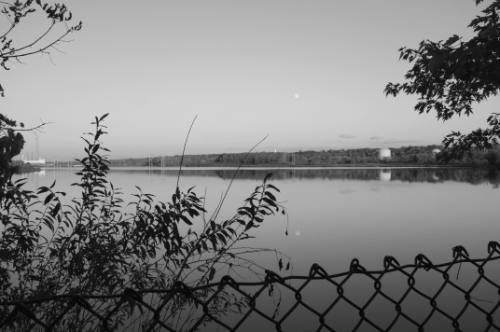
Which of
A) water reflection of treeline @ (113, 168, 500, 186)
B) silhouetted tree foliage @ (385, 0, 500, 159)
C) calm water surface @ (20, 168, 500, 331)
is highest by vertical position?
silhouetted tree foliage @ (385, 0, 500, 159)

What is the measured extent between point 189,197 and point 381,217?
26.8 metres

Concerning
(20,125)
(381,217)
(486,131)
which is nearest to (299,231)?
(381,217)

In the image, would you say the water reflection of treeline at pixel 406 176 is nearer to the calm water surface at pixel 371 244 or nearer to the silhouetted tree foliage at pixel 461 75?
the calm water surface at pixel 371 244

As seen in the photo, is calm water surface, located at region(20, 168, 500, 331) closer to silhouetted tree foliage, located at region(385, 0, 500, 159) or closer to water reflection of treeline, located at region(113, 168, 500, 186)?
silhouetted tree foliage, located at region(385, 0, 500, 159)

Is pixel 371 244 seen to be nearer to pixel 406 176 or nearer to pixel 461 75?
pixel 461 75

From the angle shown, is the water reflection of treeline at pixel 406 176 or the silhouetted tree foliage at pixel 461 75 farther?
the water reflection of treeline at pixel 406 176

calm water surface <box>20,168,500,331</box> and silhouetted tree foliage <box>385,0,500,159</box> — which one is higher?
silhouetted tree foliage <box>385,0,500,159</box>

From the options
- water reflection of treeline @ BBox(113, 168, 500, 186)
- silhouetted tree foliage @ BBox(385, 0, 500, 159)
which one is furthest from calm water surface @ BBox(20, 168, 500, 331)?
water reflection of treeline @ BBox(113, 168, 500, 186)

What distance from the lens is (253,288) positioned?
8.00 metres

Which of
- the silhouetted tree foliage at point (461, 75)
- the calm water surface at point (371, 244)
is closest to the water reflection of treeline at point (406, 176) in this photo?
the calm water surface at point (371, 244)

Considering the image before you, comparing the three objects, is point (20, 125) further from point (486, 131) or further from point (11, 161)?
point (486, 131)

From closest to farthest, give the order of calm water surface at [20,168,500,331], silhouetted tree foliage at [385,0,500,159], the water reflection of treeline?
silhouetted tree foliage at [385,0,500,159] → calm water surface at [20,168,500,331] → the water reflection of treeline

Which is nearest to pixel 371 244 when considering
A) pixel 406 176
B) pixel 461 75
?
pixel 461 75

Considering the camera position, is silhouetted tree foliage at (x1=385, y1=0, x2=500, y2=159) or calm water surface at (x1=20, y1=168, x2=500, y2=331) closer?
silhouetted tree foliage at (x1=385, y1=0, x2=500, y2=159)
